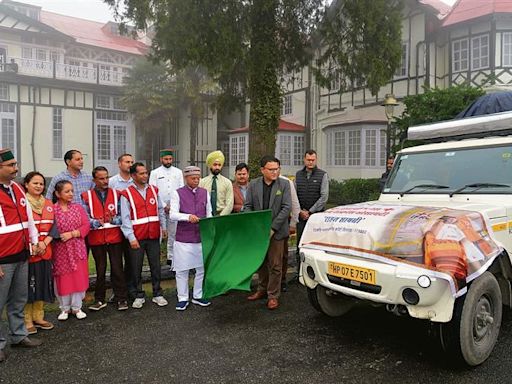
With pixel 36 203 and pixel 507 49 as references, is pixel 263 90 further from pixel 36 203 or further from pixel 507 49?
pixel 507 49

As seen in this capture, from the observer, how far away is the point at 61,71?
859 inches

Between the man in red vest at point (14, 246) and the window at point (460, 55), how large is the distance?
18.1 meters

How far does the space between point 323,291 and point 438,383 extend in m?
1.51

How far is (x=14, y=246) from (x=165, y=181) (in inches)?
137

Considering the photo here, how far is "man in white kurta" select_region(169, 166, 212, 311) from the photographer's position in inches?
215

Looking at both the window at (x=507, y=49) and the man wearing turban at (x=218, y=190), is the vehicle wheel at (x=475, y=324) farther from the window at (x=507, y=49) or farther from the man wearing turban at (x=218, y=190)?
the window at (x=507, y=49)

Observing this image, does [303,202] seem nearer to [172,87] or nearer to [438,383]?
[438,383]

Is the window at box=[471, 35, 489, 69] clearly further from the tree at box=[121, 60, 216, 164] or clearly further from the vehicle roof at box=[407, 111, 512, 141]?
the vehicle roof at box=[407, 111, 512, 141]

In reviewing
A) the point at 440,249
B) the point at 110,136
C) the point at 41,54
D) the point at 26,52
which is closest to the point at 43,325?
the point at 440,249

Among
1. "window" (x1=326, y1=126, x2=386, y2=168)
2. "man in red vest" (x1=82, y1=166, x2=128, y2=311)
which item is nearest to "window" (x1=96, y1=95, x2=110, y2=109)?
"window" (x1=326, y1=126, x2=386, y2=168)

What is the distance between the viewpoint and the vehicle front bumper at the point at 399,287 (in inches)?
132

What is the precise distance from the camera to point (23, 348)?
4199 millimetres

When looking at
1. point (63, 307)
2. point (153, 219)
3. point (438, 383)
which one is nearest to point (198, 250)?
point (153, 219)

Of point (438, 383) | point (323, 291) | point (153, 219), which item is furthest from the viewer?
point (153, 219)
